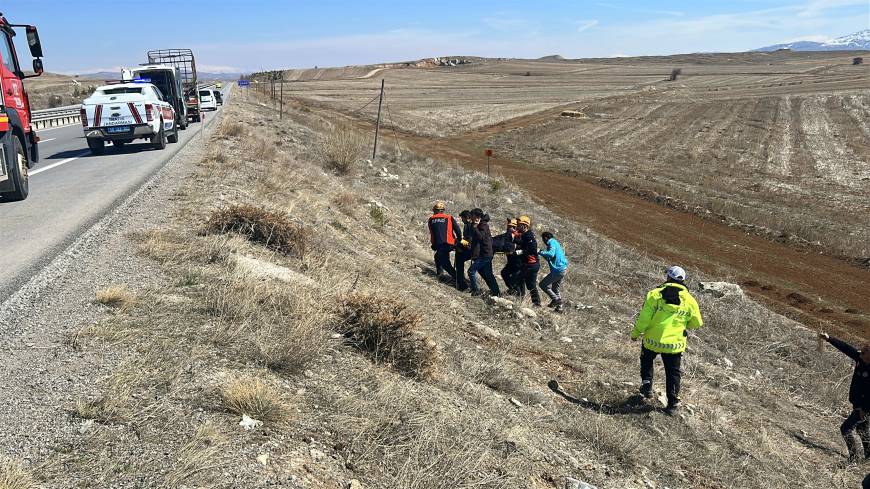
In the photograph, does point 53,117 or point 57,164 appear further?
point 53,117

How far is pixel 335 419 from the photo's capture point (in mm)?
3953

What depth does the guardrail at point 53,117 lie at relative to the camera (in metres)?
26.3

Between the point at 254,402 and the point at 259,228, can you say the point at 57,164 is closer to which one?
the point at 259,228

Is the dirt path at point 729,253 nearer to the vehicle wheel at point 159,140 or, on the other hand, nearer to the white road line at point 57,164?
the vehicle wheel at point 159,140

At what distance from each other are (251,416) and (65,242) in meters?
4.69

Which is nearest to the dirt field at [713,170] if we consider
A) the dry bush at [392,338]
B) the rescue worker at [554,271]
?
the rescue worker at [554,271]

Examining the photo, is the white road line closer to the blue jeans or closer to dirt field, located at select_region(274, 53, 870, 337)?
the blue jeans

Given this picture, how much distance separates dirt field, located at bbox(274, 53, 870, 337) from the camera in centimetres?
1581

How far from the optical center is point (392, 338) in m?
5.38

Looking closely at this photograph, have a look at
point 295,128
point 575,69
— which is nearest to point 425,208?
point 295,128

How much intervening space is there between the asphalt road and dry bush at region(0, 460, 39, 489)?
2924 mm

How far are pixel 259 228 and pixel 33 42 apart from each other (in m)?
5.68

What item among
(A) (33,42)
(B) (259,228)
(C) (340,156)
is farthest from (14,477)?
(C) (340,156)

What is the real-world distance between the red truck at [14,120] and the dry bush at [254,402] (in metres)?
7.00
